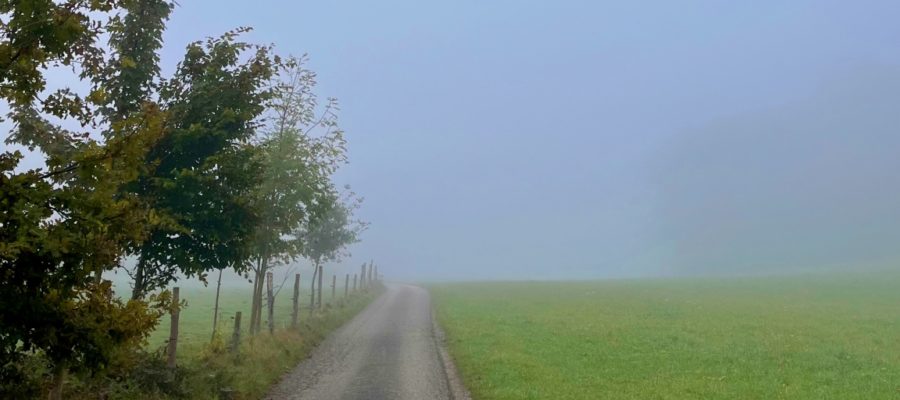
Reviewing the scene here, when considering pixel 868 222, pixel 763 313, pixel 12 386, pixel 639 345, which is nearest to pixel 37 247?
pixel 12 386

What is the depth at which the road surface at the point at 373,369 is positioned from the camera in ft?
49.8

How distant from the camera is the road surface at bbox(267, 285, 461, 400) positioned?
1519cm

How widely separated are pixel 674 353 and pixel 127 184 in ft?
59.7

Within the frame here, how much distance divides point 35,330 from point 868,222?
23291cm

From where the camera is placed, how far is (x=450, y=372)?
18375 millimetres

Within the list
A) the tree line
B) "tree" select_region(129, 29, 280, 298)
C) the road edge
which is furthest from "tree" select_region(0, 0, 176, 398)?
the road edge

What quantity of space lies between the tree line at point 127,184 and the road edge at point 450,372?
5788mm

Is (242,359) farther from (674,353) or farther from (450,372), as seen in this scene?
(674,353)

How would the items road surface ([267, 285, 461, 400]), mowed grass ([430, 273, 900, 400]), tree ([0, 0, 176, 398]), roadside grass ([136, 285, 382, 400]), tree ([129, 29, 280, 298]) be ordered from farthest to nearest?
mowed grass ([430, 273, 900, 400]) < road surface ([267, 285, 461, 400]) < roadside grass ([136, 285, 382, 400]) < tree ([129, 29, 280, 298]) < tree ([0, 0, 176, 398])

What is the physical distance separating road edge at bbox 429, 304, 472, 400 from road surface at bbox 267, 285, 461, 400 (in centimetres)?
6

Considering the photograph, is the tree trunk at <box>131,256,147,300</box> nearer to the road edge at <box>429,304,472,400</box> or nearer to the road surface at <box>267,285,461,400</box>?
the road surface at <box>267,285,461,400</box>

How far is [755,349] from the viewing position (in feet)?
76.5

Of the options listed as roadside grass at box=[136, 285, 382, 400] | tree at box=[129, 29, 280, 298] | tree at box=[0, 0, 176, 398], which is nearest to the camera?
tree at box=[0, 0, 176, 398]

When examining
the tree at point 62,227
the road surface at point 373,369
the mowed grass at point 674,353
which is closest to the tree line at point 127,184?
the tree at point 62,227
